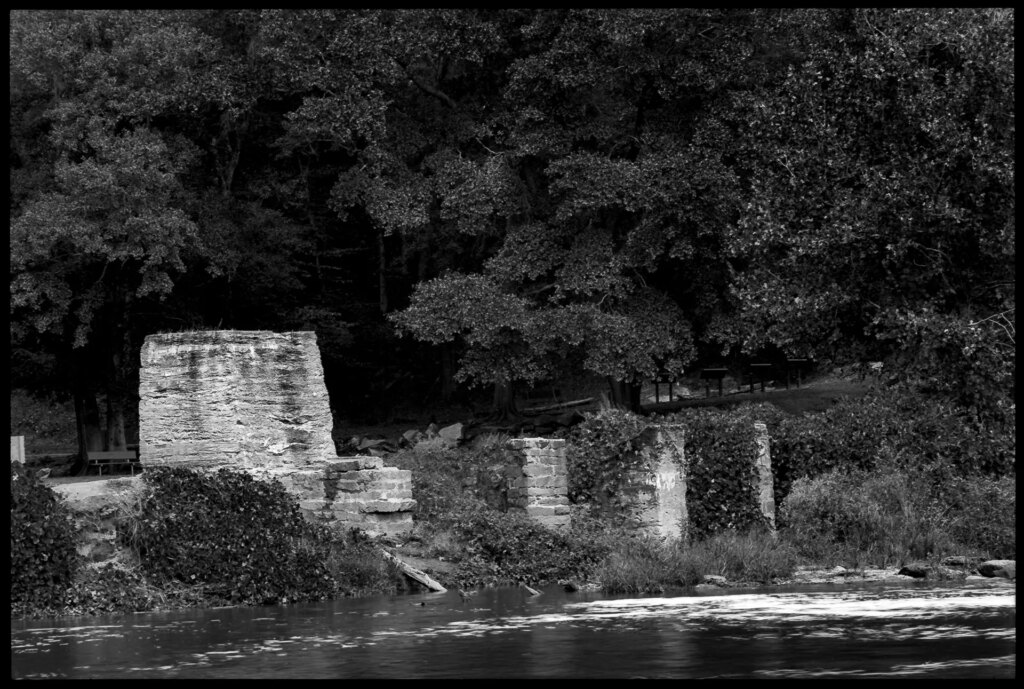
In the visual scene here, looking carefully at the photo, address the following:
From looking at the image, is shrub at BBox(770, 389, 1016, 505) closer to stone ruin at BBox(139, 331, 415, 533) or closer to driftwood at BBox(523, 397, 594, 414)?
stone ruin at BBox(139, 331, 415, 533)

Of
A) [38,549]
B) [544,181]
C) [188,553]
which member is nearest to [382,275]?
[544,181]

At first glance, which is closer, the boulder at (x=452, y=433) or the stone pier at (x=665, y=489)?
the stone pier at (x=665, y=489)

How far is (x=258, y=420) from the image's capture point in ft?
55.5

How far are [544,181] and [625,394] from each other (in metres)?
4.88

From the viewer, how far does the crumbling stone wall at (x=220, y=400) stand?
16656mm

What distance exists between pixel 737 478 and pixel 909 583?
4536 mm

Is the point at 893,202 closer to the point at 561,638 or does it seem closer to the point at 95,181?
the point at 95,181

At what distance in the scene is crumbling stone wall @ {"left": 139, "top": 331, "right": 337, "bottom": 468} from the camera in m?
16.7

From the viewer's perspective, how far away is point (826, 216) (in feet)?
84.6

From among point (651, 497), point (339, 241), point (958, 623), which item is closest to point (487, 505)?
point (651, 497)

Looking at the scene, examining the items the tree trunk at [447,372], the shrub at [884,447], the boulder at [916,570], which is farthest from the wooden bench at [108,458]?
the boulder at [916,570]

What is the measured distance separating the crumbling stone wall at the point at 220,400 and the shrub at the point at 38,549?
6.26 feet

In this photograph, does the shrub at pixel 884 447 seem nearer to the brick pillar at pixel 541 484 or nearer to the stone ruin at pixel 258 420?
the brick pillar at pixel 541 484

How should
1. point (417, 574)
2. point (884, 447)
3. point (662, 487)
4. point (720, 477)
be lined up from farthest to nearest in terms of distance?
1. point (884, 447)
2. point (720, 477)
3. point (662, 487)
4. point (417, 574)
